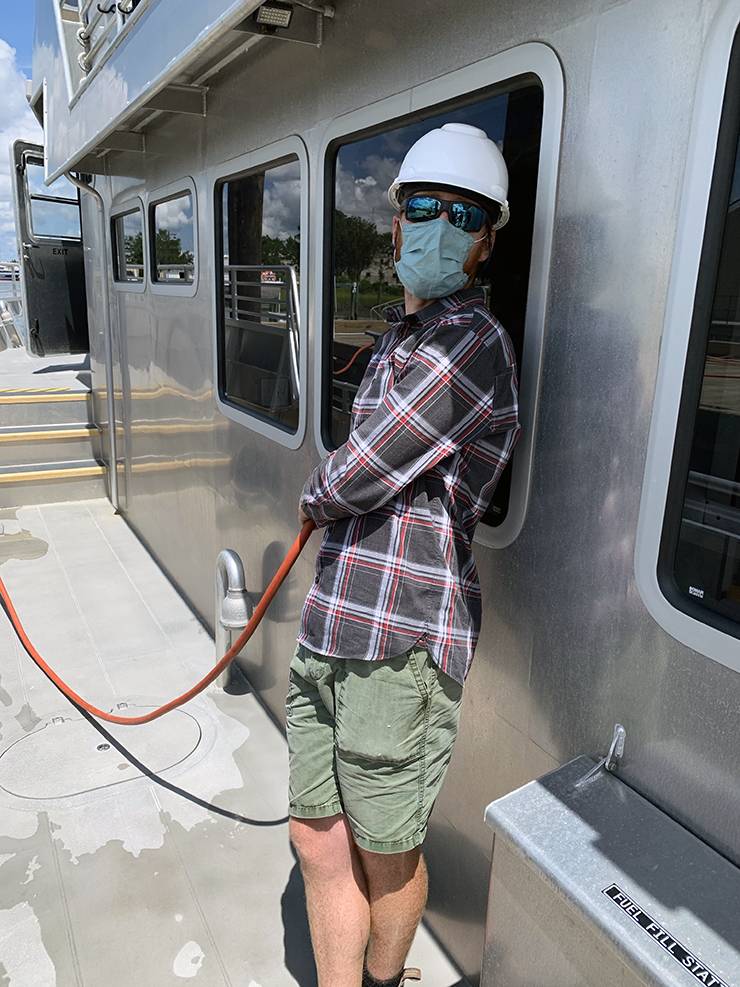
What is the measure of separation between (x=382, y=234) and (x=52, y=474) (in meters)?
4.95

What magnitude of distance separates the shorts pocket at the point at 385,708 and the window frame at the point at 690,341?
0.48m

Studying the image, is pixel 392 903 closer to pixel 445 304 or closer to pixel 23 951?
pixel 23 951

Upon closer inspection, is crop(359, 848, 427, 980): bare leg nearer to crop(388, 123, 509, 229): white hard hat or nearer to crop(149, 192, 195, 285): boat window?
crop(388, 123, 509, 229): white hard hat

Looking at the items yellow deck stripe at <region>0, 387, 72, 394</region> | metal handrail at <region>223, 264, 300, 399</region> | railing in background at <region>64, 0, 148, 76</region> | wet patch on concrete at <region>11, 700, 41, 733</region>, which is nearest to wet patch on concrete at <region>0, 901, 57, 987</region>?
wet patch on concrete at <region>11, 700, 41, 733</region>

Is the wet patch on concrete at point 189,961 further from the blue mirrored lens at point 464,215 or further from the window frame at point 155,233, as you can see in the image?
the window frame at point 155,233

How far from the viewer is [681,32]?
122 centimetres

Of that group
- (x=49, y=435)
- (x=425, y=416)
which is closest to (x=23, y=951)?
(x=425, y=416)

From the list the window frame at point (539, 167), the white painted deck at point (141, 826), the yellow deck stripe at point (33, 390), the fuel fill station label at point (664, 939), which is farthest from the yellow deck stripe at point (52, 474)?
the fuel fill station label at point (664, 939)

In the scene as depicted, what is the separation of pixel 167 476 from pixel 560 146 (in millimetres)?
3484

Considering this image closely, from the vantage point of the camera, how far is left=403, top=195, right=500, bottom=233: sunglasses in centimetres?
145

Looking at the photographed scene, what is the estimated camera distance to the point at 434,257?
146 cm

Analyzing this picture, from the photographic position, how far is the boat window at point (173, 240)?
3703mm

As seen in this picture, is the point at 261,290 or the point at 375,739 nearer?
the point at 375,739

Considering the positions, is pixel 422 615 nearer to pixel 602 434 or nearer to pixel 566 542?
pixel 566 542
